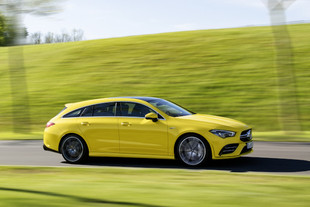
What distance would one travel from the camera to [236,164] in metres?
10.4

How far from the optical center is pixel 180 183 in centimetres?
769

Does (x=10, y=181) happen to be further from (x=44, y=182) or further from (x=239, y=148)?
(x=239, y=148)

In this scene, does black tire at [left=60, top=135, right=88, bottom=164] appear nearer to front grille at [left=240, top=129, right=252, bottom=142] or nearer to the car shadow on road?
the car shadow on road

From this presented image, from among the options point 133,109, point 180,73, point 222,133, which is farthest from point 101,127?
point 180,73

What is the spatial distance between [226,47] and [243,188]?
26.4 m

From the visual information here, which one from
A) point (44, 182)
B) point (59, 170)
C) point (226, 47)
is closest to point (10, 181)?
point (44, 182)

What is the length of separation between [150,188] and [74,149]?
440 centimetres

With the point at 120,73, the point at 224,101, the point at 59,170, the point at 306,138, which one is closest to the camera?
the point at 59,170

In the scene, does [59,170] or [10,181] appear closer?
[10,181]

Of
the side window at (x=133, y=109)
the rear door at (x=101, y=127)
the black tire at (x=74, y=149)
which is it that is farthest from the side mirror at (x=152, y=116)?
the black tire at (x=74, y=149)

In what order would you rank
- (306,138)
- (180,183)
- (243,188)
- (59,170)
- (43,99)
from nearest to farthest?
(243,188) → (180,183) → (59,170) → (306,138) → (43,99)

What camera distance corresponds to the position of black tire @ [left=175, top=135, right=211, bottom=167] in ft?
32.3

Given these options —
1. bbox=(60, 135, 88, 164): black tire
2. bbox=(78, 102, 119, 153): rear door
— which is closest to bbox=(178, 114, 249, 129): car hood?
bbox=(78, 102, 119, 153): rear door

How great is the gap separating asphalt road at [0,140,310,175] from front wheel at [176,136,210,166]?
19cm
